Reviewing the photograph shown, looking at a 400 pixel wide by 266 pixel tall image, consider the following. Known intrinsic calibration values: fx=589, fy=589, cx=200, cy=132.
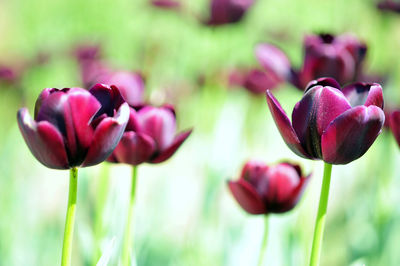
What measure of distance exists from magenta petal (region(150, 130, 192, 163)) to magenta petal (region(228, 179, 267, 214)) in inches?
3.2

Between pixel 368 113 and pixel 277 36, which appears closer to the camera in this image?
pixel 368 113

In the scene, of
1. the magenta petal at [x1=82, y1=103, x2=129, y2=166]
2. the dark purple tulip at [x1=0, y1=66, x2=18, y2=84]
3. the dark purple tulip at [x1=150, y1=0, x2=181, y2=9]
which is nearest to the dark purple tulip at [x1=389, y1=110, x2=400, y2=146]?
the magenta petal at [x1=82, y1=103, x2=129, y2=166]

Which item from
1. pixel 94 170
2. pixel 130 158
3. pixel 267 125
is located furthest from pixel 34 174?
pixel 130 158

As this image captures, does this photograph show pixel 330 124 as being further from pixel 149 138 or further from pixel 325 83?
pixel 149 138

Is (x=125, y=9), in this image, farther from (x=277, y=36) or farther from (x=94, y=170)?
(x=94, y=170)

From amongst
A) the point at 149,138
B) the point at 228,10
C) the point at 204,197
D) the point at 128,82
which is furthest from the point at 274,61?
the point at 228,10

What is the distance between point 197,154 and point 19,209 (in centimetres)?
74

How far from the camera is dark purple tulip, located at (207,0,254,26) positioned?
154 cm

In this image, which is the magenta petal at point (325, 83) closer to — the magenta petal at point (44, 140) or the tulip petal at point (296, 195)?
the tulip petal at point (296, 195)

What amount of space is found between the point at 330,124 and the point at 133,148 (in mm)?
229

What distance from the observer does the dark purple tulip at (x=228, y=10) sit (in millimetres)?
1539

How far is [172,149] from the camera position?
0.69m

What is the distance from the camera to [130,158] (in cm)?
66

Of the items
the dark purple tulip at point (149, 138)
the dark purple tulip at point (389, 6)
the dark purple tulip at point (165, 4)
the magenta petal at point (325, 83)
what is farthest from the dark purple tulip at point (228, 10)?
the magenta petal at point (325, 83)
